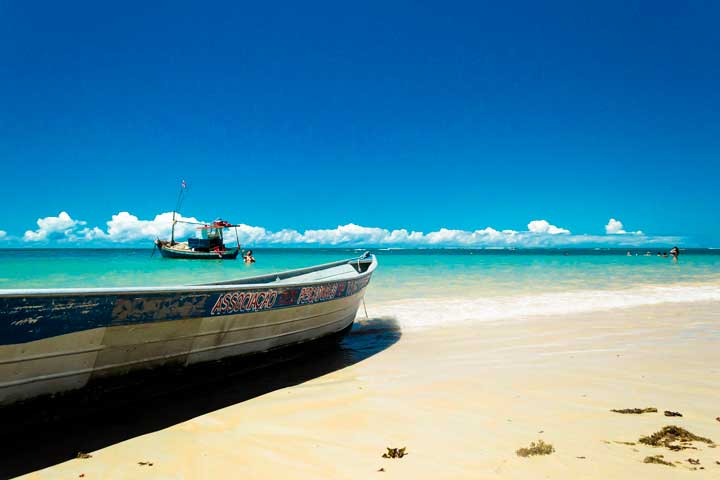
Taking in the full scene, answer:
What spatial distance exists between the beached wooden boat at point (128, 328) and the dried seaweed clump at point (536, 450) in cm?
304

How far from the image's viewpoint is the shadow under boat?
3.30 meters

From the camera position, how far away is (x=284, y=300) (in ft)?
17.3

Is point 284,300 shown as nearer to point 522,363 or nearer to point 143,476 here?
point 143,476

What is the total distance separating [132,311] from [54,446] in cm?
116

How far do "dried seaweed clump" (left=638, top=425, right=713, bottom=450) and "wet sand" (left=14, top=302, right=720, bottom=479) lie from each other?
0.22ft

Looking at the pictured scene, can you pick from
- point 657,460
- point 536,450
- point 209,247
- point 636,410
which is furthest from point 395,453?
point 209,247

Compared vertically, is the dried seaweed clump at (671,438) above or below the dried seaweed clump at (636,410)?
above

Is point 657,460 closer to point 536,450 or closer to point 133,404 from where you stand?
point 536,450

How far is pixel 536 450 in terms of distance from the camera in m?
3.10

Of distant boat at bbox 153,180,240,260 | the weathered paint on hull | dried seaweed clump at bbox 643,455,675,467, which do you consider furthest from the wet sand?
distant boat at bbox 153,180,240,260

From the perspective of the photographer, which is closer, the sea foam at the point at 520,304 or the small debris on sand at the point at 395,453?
the small debris on sand at the point at 395,453

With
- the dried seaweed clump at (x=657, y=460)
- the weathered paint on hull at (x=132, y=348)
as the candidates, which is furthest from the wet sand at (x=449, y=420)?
the weathered paint on hull at (x=132, y=348)

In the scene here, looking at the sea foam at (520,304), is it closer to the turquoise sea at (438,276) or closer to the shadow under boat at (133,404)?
the turquoise sea at (438,276)

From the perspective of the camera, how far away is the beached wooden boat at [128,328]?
319 cm
